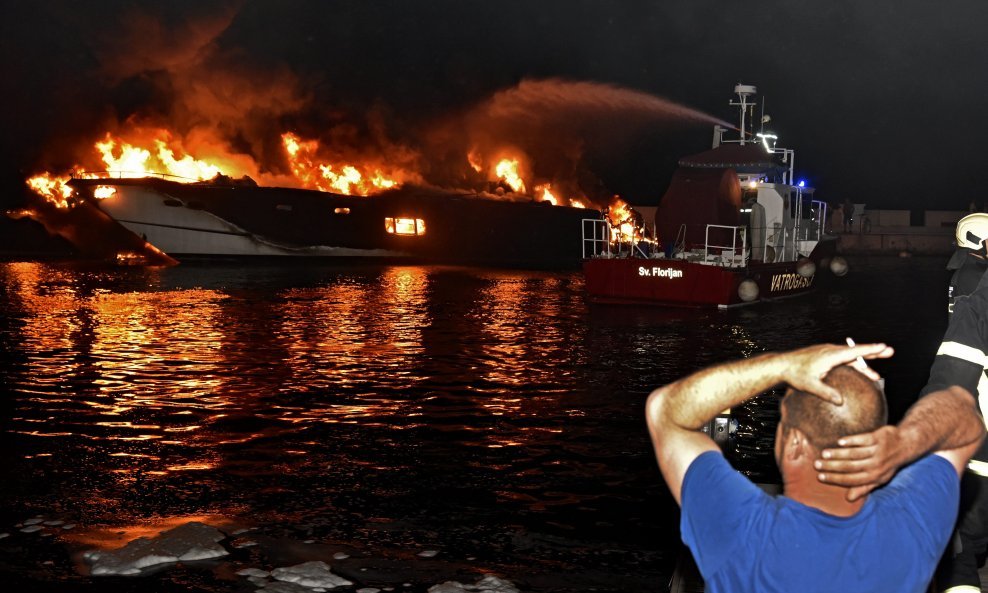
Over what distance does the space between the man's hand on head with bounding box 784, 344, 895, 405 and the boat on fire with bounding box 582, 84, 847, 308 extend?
2169 centimetres

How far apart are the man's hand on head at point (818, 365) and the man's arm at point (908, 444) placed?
13 centimetres

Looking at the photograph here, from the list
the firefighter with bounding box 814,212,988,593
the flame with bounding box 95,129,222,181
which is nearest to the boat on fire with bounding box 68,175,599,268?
the flame with bounding box 95,129,222,181

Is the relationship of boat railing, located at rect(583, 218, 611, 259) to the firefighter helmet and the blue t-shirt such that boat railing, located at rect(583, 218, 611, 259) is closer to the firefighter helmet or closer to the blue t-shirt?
the firefighter helmet

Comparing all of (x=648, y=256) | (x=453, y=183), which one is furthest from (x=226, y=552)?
(x=453, y=183)

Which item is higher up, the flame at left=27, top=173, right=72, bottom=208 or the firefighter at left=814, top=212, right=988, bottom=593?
the flame at left=27, top=173, right=72, bottom=208

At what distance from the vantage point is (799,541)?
2480mm

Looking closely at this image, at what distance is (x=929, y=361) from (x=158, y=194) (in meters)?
37.1

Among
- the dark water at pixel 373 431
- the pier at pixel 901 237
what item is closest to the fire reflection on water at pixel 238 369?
the dark water at pixel 373 431

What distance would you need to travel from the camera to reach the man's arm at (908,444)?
242 centimetres

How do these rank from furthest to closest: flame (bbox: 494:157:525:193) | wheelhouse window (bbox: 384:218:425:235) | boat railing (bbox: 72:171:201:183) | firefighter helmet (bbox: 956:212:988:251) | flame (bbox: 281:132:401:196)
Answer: flame (bbox: 494:157:525:193), flame (bbox: 281:132:401:196), wheelhouse window (bbox: 384:218:425:235), boat railing (bbox: 72:171:201:183), firefighter helmet (bbox: 956:212:988:251)

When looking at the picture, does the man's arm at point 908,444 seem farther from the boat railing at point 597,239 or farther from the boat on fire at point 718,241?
the boat on fire at point 718,241

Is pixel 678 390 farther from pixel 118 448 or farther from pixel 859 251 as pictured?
pixel 859 251

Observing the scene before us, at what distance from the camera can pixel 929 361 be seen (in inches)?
674

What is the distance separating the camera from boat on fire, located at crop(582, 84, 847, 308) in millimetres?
26234
